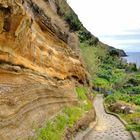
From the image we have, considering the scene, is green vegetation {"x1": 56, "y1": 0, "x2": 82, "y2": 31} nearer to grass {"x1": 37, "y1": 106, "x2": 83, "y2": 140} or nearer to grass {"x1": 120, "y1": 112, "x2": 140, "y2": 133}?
grass {"x1": 120, "y1": 112, "x2": 140, "y2": 133}

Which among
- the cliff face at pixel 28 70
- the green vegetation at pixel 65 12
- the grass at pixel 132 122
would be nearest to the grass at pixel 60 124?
the cliff face at pixel 28 70

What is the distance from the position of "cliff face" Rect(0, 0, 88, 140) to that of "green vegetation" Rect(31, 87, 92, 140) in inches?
11.5

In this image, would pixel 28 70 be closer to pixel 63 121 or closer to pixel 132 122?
pixel 63 121

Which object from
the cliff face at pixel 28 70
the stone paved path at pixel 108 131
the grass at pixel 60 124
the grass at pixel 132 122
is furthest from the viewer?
the grass at pixel 132 122

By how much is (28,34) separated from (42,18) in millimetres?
3315

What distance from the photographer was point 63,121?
1611 centimetres

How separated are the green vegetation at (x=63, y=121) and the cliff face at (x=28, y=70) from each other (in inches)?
11.5

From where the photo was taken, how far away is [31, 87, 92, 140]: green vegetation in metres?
13.7

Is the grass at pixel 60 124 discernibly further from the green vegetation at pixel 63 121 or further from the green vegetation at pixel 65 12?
the green vegetation at pixel 65 12

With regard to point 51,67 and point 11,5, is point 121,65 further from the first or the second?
point 11,5

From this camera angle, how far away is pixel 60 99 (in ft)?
56.4

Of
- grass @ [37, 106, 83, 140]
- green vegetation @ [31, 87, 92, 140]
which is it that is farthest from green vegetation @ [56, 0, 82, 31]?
grass @ [37, 106, 83, 140]

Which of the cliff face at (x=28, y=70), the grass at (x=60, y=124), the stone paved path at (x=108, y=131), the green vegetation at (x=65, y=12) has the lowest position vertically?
the stone paved path at (x=108, y=131)

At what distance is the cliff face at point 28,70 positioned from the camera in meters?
11.1
